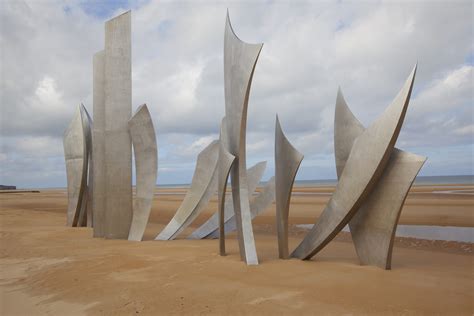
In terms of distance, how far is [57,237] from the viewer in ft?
38.1

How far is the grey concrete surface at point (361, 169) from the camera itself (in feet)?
21.4

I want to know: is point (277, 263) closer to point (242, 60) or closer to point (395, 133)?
point (395, 133)

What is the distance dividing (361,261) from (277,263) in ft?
5.09

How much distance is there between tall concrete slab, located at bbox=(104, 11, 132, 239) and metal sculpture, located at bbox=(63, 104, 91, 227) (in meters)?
3.42

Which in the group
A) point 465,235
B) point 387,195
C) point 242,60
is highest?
point 242,60

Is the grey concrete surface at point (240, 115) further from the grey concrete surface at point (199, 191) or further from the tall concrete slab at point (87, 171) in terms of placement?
the tall concrete slab at point (87, 171)

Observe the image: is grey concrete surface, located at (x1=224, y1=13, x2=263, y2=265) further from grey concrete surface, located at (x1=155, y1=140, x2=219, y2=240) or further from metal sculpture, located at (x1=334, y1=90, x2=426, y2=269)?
grey concrete surface, located at (x1=155, y1=140, x2=219, y2=240)

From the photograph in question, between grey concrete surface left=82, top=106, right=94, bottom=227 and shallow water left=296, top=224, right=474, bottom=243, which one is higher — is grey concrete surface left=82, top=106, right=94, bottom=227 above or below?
above

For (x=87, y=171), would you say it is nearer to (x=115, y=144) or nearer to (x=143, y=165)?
(x=115, y=144)

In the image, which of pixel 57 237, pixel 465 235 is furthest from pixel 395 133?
pixel 57 237

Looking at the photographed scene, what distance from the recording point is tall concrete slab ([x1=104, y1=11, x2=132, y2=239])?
11.0m

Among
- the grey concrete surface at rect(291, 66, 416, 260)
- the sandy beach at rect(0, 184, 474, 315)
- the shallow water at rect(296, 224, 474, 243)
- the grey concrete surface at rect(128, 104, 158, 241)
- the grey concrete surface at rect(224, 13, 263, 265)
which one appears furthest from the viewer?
Result: the shallow water at rect(296, 224, 474, 243)

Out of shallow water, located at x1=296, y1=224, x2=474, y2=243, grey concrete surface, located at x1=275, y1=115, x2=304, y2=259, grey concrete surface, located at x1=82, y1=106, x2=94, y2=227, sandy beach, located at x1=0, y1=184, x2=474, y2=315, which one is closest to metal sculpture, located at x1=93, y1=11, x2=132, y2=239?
sandy beach, located at x1=0, y1=184, x2=474, y2=315

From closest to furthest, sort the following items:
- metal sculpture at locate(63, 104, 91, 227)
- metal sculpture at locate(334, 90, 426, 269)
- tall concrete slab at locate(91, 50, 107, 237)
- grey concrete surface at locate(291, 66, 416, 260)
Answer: grey concrete surface at locate(291, 66, 416, 260) → metal sculpture at locate(334, 90, 426, 269) → tall concrete slab at locate(91, 50, 107, 237) → metal sculpture at locate(63, 104, 91, 227)
